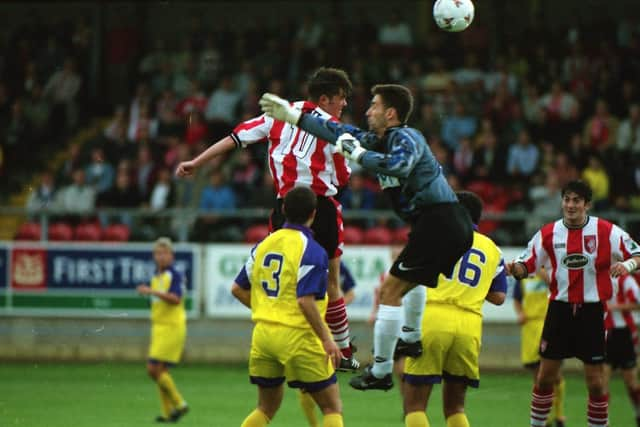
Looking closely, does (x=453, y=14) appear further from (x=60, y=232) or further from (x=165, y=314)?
(x=60, y=232)

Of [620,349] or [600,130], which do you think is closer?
[620,349]

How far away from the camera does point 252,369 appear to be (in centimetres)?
834

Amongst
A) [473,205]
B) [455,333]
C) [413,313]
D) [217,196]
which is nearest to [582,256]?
[473,205]

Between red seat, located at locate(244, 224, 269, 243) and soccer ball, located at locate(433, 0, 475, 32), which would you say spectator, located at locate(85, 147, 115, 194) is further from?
soccer ball, located at locate(433, 0, 475, 32)

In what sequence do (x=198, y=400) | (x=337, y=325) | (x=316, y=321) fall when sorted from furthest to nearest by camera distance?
1. (x=198, y=400)
2. (x=337, y=325)
3. (x=316, y=321)

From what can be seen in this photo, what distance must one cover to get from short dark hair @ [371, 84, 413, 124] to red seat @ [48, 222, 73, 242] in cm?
1157

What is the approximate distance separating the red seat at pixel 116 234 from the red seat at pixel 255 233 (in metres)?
1.92

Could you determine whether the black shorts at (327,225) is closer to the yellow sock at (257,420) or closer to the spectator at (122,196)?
the yellow sock at (257,420)

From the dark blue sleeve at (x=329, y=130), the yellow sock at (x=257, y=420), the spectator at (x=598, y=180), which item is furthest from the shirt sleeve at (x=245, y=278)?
the spectator at (x=598, y=180)

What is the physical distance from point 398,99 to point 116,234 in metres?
11.2

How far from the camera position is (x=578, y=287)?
400 inches

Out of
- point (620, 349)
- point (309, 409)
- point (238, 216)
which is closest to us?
point (309, 409)

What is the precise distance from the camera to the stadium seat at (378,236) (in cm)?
1820

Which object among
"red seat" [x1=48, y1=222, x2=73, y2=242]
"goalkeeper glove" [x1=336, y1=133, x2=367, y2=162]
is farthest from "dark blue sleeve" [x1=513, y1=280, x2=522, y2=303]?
"red seat" [x1=48, y1=222, x2=73, y2=242]
